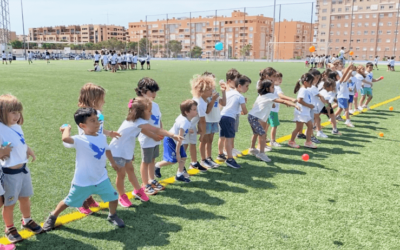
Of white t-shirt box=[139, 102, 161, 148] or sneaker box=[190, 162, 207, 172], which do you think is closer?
white t-shirt box=[139, 102, 161, 148]

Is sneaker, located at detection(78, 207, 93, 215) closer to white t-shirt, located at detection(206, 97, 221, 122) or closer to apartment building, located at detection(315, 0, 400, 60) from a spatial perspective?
white t-shirt, located at detection(206, 97, 221, 122)

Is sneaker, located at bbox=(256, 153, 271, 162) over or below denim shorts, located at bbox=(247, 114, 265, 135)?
below

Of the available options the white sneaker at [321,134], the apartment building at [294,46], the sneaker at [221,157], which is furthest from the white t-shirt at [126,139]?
the apartment building at [294,46]

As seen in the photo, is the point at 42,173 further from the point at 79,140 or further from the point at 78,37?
the point at 78,37

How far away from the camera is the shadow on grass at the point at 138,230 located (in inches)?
117

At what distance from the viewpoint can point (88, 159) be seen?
304 cm

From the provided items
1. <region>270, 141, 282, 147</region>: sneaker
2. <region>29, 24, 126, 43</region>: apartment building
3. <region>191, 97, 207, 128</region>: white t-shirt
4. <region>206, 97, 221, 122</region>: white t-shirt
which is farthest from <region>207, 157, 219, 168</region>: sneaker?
<region>29, 24, 126, 43</region>: apartment building

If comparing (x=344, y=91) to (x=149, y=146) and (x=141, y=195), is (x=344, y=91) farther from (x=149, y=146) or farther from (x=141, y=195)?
(x=141, y=195)

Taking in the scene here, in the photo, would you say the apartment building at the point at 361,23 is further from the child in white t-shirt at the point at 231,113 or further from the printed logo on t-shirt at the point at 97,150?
the printed logo on t-shirt at the point at 97,150

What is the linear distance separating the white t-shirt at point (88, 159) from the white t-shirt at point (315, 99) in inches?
182

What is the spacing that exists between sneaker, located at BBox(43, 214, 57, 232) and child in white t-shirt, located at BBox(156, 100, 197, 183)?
5.49 feet

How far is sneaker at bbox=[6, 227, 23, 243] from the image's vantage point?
9.70 ft

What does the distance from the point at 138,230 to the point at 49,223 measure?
2.75ft

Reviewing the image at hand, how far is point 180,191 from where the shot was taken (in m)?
4.15
